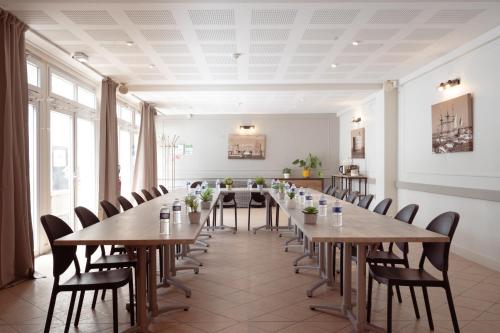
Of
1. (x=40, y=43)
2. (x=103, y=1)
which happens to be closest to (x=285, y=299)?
(x=103, y=1)

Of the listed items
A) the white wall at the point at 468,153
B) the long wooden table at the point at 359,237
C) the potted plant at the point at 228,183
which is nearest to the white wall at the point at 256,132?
the potted plant at the point at 228,183

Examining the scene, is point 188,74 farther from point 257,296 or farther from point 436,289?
point 436,289

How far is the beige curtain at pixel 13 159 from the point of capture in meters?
4.19

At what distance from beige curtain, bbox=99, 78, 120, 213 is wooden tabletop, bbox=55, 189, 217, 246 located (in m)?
3.57

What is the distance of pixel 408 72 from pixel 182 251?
4919 mm

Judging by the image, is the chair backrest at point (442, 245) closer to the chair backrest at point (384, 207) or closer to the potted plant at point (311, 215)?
the potted plant at point (311, 215)

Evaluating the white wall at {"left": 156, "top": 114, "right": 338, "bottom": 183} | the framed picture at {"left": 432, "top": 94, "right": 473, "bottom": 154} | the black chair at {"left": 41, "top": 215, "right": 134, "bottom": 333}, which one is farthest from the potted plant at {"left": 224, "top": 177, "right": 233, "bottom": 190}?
the black chair at {"left": 41, "top": 215, "right": 134, "bottom": 333}

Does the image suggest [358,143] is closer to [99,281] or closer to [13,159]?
[13,159]

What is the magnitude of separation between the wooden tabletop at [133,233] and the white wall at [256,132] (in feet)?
28.3

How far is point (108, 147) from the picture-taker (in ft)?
24.4

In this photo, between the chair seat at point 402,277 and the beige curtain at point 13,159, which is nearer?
the chair seat at point 402,277

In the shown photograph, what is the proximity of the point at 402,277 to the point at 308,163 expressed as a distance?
964 centimetres

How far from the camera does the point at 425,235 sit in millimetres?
2814

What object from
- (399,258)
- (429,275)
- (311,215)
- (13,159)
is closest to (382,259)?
(399,258)
